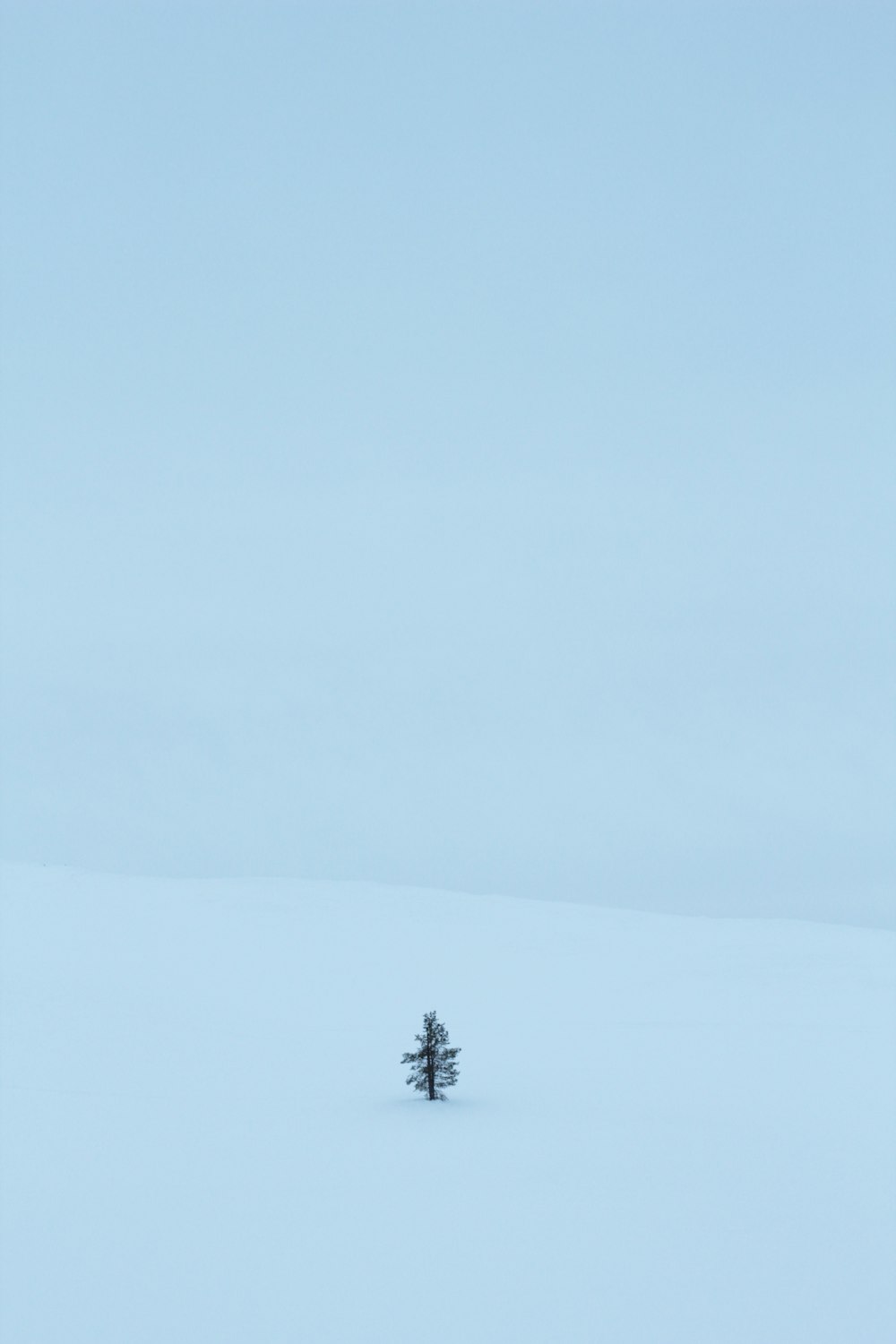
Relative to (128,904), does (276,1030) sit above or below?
below

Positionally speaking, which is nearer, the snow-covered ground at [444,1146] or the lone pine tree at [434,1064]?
the snow-covered ground at [444,1146]

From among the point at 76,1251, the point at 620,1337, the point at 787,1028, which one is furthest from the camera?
the point at 787,1028

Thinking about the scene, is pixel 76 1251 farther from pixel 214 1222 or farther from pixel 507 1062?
pixel 507 1062

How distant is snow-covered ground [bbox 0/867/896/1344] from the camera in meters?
12.4

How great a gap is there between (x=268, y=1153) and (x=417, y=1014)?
10623 millimetres

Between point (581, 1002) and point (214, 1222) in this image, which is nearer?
point (214, 1222)

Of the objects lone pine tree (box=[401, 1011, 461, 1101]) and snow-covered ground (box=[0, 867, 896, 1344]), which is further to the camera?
lone pine tree (box=[401, 1011, 461, 1101])

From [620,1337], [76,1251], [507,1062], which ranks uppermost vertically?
[507,1062]

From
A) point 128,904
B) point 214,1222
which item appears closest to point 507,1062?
point 214,1222

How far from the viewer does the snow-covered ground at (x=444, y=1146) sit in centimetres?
1243

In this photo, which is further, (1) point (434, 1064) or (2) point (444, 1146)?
(1) point (434, 1064)

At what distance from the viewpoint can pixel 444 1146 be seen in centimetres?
1661

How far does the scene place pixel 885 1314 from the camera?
496 inches

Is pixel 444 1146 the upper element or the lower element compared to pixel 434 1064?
lower
